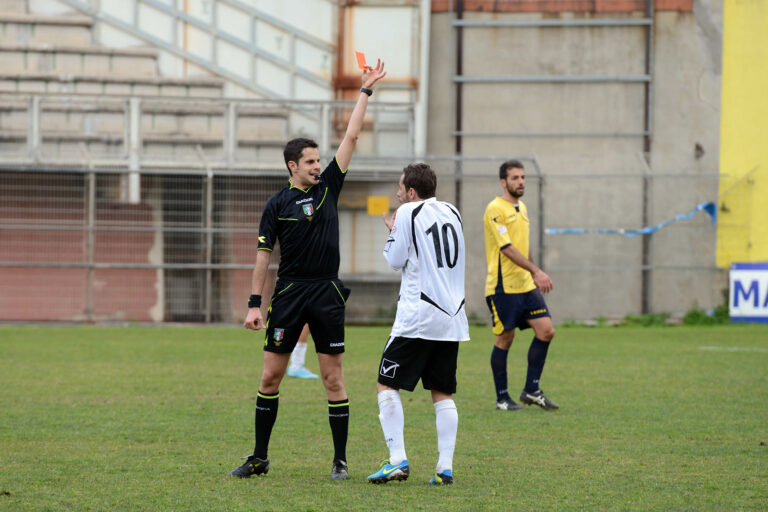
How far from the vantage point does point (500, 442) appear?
7180 millimetres

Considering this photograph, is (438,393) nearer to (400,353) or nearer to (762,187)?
(400,353)

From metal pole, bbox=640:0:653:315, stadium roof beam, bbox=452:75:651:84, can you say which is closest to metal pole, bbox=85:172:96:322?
stadium roof beam, bbox=452:75:651:84

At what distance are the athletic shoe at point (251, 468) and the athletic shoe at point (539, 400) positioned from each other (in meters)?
3.46

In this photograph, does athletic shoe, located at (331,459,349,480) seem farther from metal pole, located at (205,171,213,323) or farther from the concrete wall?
the concrete wall

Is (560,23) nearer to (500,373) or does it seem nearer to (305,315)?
(500,373)

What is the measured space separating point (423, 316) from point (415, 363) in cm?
28

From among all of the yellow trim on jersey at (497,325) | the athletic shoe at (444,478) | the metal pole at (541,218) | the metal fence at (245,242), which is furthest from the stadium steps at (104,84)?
the athletic shoe at (444,478)

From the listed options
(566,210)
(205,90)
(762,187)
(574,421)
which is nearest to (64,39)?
(205,90)

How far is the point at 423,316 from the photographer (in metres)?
5.80

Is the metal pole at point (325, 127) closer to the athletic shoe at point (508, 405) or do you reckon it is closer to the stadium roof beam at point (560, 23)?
the stadium roof beam at point (560, 23)

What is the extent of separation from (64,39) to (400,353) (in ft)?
56.1

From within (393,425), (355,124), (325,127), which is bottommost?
(393,425)

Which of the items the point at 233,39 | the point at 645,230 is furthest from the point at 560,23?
the point at 233,39

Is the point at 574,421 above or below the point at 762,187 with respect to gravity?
below
